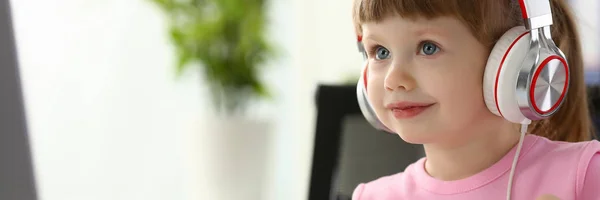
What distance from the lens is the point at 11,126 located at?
1120 mm

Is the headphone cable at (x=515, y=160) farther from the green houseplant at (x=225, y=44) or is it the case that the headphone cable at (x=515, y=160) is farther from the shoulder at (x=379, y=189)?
the green houseplant at (x=225, y=44)

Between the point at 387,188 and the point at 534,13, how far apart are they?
32 cm

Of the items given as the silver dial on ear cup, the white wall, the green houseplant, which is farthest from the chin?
the green houseplant

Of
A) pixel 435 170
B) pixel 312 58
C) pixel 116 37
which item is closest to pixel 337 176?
pixel 435 170

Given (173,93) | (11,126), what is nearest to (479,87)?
(11,126)

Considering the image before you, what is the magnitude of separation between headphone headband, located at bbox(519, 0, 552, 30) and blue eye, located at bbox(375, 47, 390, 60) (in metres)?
0.16

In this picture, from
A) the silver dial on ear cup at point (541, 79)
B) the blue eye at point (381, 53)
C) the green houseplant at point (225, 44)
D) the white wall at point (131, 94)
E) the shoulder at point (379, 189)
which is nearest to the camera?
the silver dial on ear cup at point (541, 79)

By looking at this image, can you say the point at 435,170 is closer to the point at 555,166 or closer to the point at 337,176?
the point at 555,166

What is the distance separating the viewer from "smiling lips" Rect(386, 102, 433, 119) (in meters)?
0.84

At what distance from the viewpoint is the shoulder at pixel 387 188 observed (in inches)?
38.1

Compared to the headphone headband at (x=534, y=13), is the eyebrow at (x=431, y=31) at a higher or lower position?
lower

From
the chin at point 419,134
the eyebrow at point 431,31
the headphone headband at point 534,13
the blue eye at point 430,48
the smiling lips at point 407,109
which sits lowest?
the chin at point 419,134

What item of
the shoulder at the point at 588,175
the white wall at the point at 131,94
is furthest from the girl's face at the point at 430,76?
the white wall at the point at 131,94

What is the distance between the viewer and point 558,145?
0.88 metres
